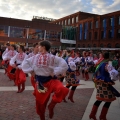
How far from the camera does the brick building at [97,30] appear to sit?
53375 mm

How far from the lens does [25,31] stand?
172 feet

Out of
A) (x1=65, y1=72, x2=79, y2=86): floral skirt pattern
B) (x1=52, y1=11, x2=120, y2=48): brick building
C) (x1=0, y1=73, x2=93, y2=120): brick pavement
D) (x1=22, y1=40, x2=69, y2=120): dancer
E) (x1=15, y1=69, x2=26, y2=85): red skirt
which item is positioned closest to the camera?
(x1=22, y1=40, x2=69, y2=120): dancer

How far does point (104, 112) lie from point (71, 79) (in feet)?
7.08

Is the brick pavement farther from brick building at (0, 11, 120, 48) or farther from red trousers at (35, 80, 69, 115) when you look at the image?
brick building at (0, 11, 120, 48)

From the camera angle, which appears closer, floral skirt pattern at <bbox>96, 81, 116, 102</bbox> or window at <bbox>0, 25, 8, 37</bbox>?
floral skirt pattern at <bbox>96, 81, 116, 102</bbox>

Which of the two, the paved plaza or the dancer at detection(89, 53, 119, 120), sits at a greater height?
the dancer at detection(89, 53, 119, 120)

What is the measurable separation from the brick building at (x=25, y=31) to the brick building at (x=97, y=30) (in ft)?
34.5

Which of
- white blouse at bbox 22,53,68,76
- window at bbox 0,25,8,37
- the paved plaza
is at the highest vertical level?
window at bbox 0,25,8,37

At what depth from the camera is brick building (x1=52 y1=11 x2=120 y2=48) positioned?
53375 millimetres

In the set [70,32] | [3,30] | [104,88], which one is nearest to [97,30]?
[70,32]

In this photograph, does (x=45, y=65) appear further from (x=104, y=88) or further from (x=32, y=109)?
(x=32, y=109)

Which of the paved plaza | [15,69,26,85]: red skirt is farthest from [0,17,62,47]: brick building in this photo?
the paved plaza

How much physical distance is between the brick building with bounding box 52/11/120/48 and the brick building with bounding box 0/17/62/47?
1052 centimetres

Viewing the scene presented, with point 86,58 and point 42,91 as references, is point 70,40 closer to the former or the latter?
point 86,58
